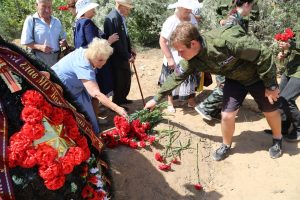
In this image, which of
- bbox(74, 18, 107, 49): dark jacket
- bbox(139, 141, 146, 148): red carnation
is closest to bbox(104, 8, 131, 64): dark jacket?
bbox(74, 18, 107, 49): dark jacket

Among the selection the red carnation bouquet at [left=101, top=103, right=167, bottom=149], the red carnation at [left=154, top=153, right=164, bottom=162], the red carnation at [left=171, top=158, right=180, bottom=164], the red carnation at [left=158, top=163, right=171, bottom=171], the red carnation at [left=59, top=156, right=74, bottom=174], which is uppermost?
the red carnation at [left=59, top=156, right=74, bottom=174]

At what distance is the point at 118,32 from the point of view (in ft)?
18.6

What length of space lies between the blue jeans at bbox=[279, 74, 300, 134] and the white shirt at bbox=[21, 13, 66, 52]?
3.33 metres

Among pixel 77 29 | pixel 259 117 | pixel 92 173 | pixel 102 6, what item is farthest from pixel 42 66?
pixel 102 6

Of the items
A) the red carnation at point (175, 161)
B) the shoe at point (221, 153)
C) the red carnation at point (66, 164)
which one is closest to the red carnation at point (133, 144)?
the red carnation at point (175, 161)

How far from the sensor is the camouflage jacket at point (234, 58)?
154 inches

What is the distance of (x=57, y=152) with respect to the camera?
8.84 feet

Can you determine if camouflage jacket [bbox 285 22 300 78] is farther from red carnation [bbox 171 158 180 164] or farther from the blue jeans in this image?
red carnation [bbox 171 158 180 164]

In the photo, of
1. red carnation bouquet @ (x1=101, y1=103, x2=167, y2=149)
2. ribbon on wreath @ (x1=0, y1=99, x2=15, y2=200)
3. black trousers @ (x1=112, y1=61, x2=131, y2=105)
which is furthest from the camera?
black trousers @ (x1=112, y1=61, x2=131, y2=105)

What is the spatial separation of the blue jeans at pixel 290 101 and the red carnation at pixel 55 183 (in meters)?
3.39

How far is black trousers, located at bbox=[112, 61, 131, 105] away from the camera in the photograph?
235 inches

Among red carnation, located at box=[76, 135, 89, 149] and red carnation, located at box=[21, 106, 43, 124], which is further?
red carnation, located at box=[76, 135, 89, 149]

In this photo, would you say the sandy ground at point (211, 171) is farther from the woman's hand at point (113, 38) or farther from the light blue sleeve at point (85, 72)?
the woman's hand at point (113, 38)

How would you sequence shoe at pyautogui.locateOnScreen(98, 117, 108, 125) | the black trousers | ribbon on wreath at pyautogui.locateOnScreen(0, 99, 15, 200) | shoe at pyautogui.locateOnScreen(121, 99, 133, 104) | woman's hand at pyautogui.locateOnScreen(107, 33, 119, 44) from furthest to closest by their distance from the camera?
shoe at pyautogui.locateOnScreen(121, 99, 133, 104), the black trousers, shoe at pyautogui.locateOnScreen(98, 117, 108, 125), woman's hand at pyautogui.locateOnScreen(107, 33, 119, 44), ribbon on wreath at pyautogui.locateOnScreen(0, 99, 15, 200)
